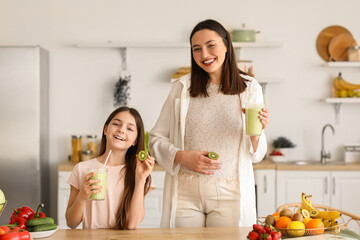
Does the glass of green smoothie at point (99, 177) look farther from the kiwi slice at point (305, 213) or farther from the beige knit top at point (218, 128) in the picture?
the kiwi slice at point (305, 213)

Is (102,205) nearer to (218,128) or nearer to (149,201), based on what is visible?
(218,128)

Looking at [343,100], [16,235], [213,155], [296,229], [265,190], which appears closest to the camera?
[16,235]

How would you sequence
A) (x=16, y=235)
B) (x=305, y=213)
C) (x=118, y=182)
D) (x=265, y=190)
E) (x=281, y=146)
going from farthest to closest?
1. (x=281, y=146)
2. (x=265, y=190)
3. (x=118, y=182)
4. (x=305, y=213)
5. (x=16, y=235)

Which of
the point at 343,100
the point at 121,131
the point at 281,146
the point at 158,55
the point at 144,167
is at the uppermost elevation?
the point at 158,55

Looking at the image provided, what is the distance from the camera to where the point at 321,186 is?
4266 mm

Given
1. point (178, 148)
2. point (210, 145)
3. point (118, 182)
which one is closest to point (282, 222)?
point (210, 145)

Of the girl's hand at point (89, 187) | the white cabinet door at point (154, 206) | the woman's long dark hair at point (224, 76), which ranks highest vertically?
the woman's long dark hair at point (224, 76)

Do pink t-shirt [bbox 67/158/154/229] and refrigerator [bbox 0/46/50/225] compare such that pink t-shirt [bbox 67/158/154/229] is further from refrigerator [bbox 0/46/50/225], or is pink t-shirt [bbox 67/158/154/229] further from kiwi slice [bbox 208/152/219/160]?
refrigerator [bbox 0/46/50/225]

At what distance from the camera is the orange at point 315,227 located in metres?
1.88

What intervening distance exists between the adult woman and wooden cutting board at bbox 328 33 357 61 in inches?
98.2

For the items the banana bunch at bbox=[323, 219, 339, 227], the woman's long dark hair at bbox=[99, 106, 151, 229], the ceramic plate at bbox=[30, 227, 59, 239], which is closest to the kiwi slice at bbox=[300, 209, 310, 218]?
the banana bunch at bbox=[323, 219, 339, 227]

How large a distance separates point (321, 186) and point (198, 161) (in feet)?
7.59

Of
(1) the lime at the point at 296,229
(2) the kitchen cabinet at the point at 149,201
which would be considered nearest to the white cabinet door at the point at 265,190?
(2) the kitchen cabinet at the point at 149,201

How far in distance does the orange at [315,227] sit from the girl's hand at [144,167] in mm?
681
